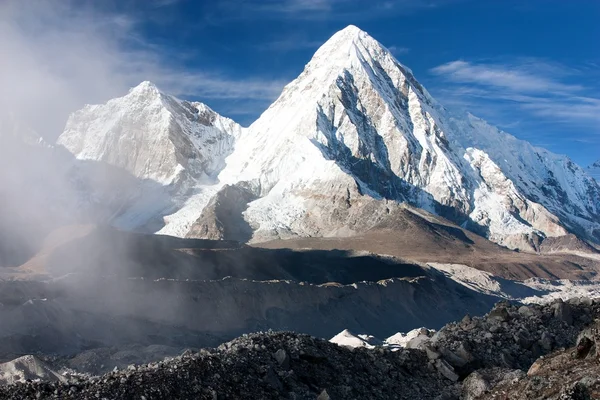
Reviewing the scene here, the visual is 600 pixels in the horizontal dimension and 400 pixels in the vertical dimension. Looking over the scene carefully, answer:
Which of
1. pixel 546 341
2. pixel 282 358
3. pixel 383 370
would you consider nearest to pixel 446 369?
pixel 383 370

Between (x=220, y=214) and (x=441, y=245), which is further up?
(x=220, y=214)

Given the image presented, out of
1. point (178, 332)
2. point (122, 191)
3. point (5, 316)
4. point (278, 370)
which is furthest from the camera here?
point (122, 191)

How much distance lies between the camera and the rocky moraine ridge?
1136 centimetres

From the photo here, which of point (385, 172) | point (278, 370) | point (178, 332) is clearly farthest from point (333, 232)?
point (278, 370)

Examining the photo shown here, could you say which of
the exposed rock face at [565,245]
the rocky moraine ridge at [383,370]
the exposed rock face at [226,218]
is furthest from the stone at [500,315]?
the exposed rock face at [565,245]

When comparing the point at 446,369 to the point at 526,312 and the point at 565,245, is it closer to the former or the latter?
the point at 526,312

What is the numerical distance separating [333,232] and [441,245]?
75.7ft

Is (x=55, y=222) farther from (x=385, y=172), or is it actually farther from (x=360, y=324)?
(x=385, y=172)

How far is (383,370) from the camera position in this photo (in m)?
16.3

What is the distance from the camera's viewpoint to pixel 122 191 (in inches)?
7451

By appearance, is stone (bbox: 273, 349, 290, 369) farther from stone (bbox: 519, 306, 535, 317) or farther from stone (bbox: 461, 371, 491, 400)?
stone (bbox: 519, 306, 535, 317)

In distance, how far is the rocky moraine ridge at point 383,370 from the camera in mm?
11359

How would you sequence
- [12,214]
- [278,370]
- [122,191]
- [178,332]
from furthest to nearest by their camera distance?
[122,191] < [12,214] < [178,332] < [278,370]

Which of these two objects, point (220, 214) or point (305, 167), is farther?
point (305, 167)
